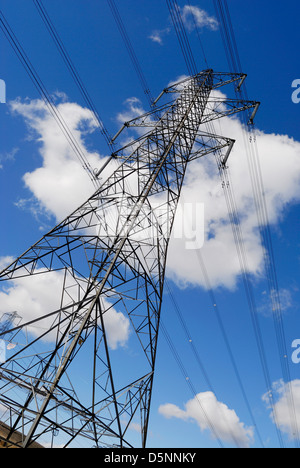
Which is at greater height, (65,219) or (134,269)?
(65,219)

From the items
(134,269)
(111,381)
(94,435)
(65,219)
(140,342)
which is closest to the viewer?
(94,435)

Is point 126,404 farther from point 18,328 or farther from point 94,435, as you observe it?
point 18,328

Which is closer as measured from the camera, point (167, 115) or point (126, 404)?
point (126, 404)

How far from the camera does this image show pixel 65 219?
10.8 m

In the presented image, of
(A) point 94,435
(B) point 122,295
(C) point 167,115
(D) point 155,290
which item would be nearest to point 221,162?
(C) point 167,115

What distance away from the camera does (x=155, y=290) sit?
34.3 feet

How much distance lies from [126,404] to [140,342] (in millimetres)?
1749
